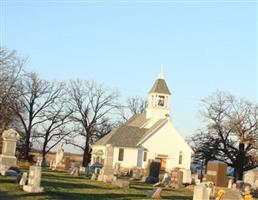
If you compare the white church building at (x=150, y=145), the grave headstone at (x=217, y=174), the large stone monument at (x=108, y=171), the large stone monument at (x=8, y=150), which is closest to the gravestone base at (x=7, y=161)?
the large stone monument at (x=8, y=150)

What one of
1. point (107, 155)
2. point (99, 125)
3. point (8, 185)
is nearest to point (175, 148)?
point (99, 125)

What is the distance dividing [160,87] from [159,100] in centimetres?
160

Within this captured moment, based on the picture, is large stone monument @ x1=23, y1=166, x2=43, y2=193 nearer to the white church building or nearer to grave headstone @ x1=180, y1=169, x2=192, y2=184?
grave headstone @ x1=180, y1=169, x2=192, y2=184

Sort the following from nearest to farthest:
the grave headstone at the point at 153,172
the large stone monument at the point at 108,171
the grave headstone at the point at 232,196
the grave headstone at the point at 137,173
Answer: the grave headstone at the point at 232,196 → the large stone monument at the point at 108,171 → the grave headstone at the point at 153,172 → the grave headstone at the point at 137,173

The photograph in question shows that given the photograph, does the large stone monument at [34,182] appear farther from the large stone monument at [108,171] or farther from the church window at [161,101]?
the church window at [161,101]

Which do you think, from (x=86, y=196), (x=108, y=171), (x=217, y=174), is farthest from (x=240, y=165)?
(x=86, y=196)

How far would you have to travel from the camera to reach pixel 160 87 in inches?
2628

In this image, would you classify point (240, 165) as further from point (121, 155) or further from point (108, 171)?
point (108, 171)

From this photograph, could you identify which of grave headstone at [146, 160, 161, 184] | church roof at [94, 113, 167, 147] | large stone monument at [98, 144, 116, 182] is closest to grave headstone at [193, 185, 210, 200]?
large stone monument at [98, 144, 116, 182]

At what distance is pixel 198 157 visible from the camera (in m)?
66.2

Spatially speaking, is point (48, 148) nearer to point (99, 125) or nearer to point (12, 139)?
point (99, 125)

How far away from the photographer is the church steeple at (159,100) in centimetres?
6656

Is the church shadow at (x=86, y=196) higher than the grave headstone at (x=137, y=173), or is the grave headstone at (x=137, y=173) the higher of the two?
the grave headstone at (x=137, y=173)

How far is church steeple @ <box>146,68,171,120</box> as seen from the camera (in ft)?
218
